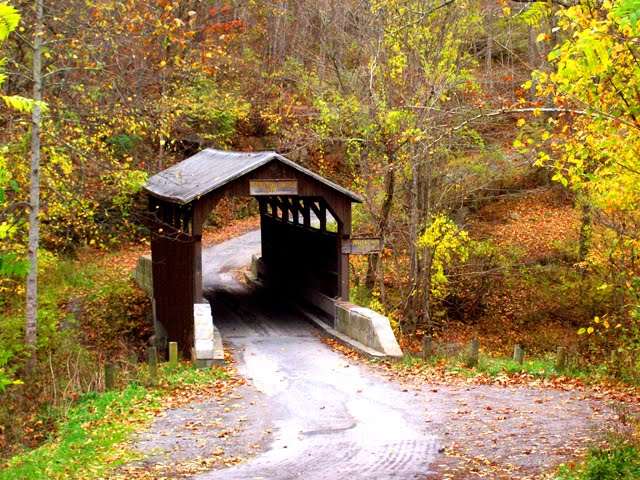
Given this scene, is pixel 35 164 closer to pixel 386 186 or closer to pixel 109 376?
pixel 109 376

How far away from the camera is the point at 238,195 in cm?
1627

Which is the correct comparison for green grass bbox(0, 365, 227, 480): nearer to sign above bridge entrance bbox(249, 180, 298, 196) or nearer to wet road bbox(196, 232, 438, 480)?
wet road bbox(196, 232, 438, 480)

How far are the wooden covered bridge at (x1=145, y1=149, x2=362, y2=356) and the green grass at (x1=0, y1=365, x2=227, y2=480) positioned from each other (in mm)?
3212

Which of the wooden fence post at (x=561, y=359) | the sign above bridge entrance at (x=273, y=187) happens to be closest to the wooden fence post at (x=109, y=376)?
the sign above bridge entrance at (x=273, y=187)

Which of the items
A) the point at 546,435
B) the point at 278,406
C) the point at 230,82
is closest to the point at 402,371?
the point at 278,406

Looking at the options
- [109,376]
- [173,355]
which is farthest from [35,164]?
[173,355]

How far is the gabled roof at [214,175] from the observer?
1569 centimetres

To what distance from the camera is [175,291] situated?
19.2 meters

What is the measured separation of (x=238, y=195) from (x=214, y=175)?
957 millimetres

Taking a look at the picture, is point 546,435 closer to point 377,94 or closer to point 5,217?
point 5,217

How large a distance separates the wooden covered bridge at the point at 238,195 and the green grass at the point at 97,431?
321cm

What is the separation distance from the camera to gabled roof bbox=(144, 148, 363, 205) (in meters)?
15.7

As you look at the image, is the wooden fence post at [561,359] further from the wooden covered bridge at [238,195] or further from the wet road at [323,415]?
the wooden covered bridge at [238,195]

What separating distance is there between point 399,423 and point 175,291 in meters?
10.2
